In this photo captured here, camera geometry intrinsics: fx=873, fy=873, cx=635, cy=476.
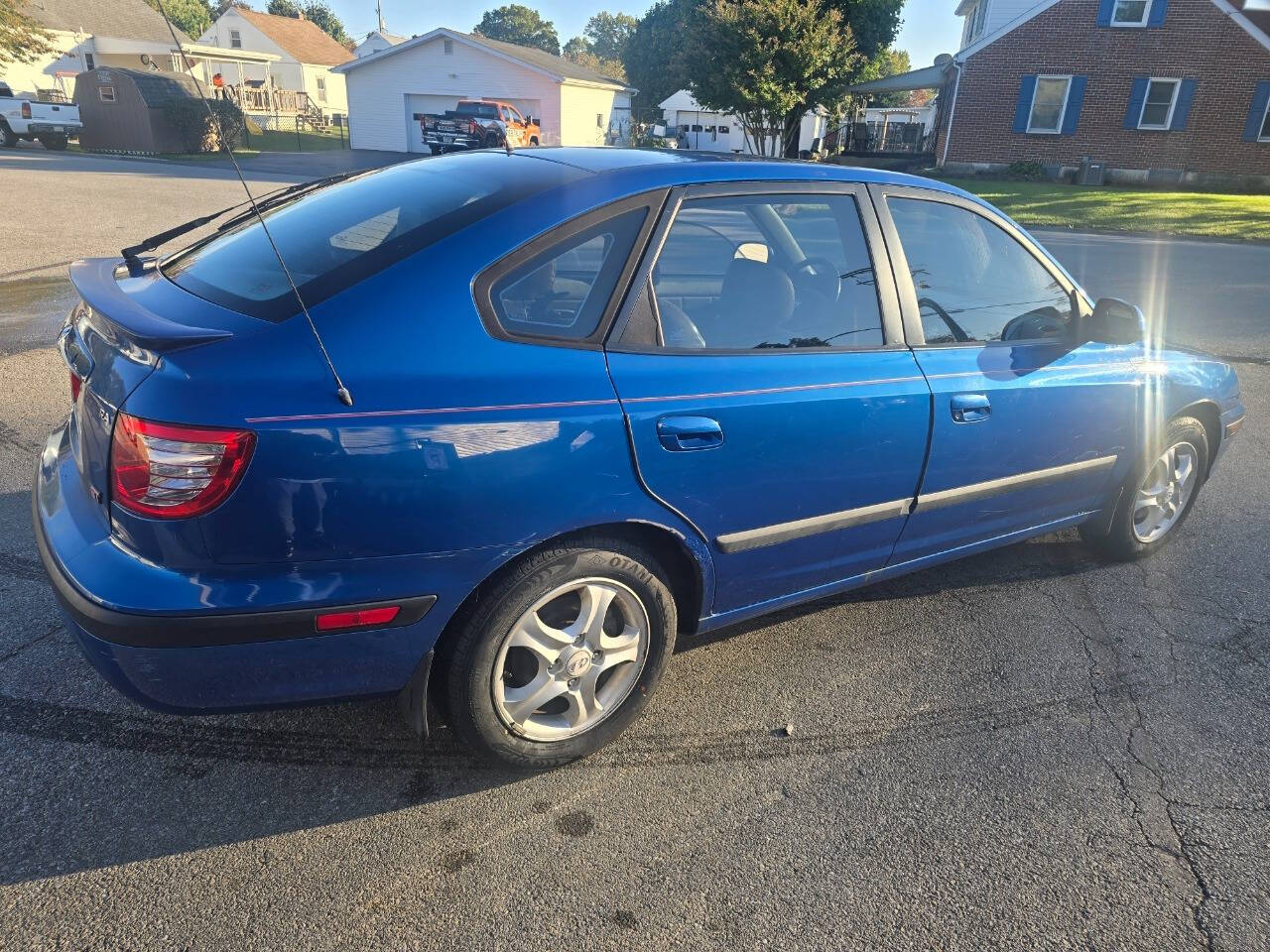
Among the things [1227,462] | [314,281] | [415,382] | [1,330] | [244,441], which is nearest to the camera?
[244,441]

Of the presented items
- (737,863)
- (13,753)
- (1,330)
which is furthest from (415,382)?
(1,330)

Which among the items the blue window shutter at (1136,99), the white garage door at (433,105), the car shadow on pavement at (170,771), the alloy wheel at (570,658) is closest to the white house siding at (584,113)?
the white garage door at (433,105)

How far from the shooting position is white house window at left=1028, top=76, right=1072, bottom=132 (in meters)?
25.1

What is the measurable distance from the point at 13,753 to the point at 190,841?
688mm

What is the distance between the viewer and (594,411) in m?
2.29

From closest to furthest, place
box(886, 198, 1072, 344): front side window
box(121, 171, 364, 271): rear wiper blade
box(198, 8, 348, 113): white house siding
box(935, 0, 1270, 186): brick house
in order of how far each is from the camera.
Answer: box(121, 171, 364, 271): rear wiper blade → box(886, 198, 1072, 344): front side window → box(935, 0, 1270, 186): brick house → box(198, 8, 348, 113): white house siding

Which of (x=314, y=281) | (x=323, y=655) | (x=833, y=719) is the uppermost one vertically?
(x=314, y=281)

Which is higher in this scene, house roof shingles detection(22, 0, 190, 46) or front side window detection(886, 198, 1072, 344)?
house roof shingles detection(22, 0, 190, 46)

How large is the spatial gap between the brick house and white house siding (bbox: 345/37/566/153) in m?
16.5

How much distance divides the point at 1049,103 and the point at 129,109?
93.1 feet

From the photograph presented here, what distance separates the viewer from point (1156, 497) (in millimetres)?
4074

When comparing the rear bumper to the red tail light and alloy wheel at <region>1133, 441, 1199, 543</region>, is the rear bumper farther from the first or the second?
alloy wheel at <region>1133, 441, 1199, 543</region>

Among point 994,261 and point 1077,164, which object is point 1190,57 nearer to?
point 1077,164

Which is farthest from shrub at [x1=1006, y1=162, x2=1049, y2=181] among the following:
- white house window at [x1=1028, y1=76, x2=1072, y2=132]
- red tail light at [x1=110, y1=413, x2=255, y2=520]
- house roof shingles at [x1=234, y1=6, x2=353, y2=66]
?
house roof shingles at [x1=234, y1=6, x2=353, y2=66]
